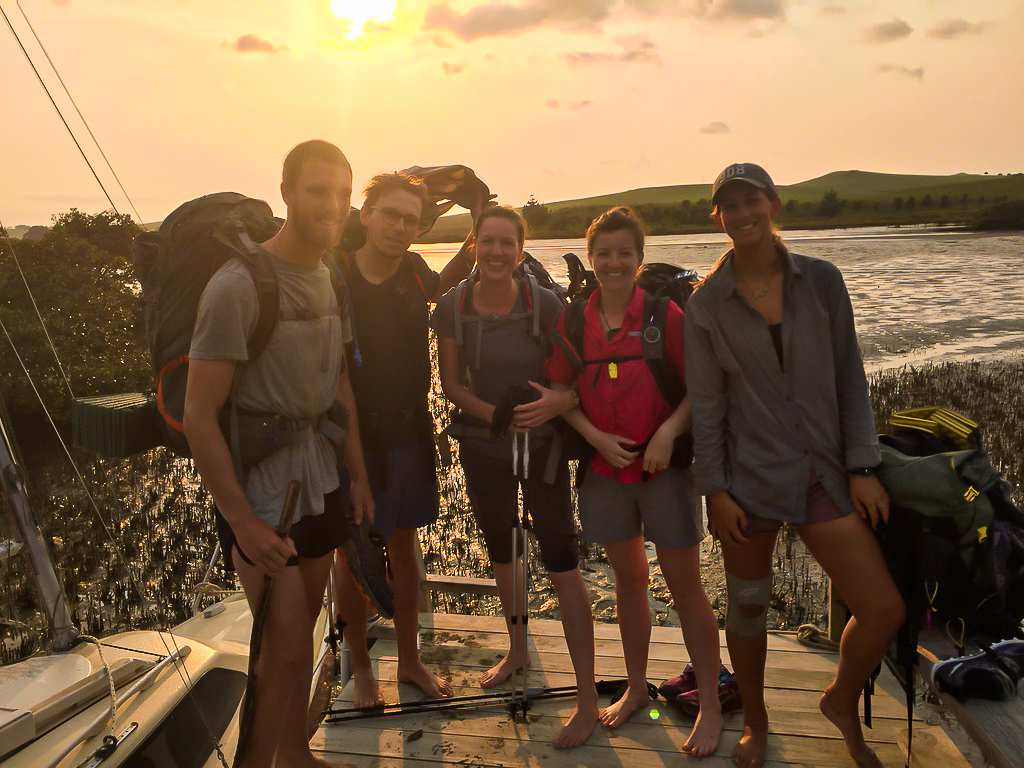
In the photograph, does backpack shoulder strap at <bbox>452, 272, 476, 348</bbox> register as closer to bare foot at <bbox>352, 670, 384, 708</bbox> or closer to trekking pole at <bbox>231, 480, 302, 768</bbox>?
trekking pole at <bbox>231, 480, 302, 768</bbox>

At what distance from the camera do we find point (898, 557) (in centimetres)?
292

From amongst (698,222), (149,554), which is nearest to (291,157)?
(149,554)

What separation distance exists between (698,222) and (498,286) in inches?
4078

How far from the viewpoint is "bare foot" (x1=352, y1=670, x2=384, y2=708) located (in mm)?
4098

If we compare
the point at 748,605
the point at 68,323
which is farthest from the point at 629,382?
the point at 68,323

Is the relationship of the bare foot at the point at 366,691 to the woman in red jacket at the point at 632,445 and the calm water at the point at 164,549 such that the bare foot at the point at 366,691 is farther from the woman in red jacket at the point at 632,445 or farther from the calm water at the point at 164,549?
the woman in red jacket at the point at 632,445

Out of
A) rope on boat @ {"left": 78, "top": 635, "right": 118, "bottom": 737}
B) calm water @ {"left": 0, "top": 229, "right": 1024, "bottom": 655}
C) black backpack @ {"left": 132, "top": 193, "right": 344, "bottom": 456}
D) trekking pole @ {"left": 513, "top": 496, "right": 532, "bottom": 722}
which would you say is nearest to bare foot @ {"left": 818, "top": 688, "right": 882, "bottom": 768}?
trekking pole @ {"left": 513, "top": 496, "right": 532, "bottom": 722}

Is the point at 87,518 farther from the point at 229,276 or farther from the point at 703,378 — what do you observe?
the point at 703,378

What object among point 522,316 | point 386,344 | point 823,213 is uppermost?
point 823,213

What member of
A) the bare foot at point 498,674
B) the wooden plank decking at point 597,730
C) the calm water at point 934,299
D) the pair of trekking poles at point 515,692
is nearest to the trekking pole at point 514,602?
the pair of trekking poles at point 515,692

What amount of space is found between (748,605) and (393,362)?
2.03 m

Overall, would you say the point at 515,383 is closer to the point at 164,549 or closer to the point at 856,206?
the point at 164,549

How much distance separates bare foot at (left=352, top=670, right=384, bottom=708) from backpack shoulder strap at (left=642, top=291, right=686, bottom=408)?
2344 millimetres

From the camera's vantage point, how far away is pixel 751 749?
3396mm
